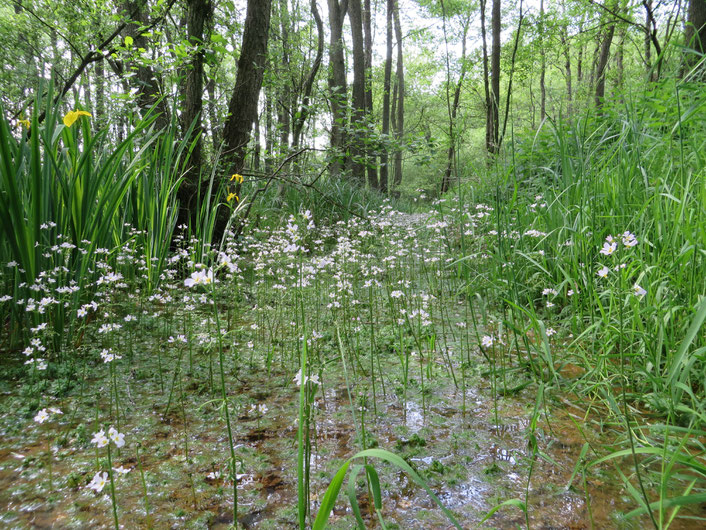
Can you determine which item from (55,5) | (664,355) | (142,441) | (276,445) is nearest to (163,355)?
(142,441)

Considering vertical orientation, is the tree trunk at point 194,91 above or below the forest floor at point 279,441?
above

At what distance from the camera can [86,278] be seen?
2.03 metres

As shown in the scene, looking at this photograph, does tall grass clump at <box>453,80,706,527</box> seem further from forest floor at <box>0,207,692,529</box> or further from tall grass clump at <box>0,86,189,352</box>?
tall grass clump at <box>0,86,189,352</box>

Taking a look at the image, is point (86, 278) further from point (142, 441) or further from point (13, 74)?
point (13, 74)

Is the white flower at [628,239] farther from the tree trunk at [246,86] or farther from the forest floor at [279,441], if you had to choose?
the tree trunk at [246,86]

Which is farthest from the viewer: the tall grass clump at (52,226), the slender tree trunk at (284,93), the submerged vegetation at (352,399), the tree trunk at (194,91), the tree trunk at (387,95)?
the tree trunk at (387,95)

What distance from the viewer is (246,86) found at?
12.9 ft

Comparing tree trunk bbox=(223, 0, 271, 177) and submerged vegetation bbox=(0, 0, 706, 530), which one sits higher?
tree trunk bbox=(223, 0, 271, 177)

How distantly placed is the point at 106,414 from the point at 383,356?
1.33 m

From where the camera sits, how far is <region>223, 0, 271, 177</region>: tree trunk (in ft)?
12.8

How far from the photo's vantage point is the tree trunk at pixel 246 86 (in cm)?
391

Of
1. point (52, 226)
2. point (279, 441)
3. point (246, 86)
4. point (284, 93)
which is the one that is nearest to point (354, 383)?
point (279, 441)

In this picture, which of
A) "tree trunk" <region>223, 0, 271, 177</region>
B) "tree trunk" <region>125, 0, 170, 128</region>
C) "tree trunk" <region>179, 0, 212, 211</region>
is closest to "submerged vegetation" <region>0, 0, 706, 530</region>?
"tree trunk" <region>179, 0, 212, 211</region>

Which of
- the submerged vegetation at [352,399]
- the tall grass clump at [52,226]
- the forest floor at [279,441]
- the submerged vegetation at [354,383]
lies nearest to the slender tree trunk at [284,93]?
the submerged vegetation at [354,383]
